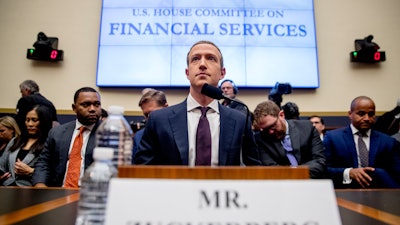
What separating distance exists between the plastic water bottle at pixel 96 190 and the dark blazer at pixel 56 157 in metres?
1.37

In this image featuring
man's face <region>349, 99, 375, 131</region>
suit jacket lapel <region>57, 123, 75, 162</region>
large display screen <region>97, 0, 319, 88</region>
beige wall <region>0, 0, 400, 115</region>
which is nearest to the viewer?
suit jacket lapel <region>57, 123, 75, 162</region>

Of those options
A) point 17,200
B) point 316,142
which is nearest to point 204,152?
point 17,200

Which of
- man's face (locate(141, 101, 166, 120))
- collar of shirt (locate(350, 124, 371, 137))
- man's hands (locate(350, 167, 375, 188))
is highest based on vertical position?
man's face (locate(141, 101, 166, 120))

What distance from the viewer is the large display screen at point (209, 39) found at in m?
4.21

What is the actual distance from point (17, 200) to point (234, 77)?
3543 millimetres

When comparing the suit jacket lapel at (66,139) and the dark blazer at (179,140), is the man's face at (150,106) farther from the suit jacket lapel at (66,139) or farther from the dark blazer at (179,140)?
the dark blazer at (179,140)

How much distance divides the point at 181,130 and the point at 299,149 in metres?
1.01

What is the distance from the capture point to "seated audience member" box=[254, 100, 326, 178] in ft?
6.52

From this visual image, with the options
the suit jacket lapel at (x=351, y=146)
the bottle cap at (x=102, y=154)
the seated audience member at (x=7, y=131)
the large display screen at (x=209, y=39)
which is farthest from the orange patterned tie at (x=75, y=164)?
the large display screen at (x=209, y=39)

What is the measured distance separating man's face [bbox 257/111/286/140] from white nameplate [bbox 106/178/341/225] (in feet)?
5.14

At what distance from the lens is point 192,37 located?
4270 mm

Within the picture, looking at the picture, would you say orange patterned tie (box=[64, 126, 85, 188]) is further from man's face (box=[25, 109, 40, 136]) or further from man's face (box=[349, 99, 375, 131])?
man's face (box=[349, 99, 375, 131])

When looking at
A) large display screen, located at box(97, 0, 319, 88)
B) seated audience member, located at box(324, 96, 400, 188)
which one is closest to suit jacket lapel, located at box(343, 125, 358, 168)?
seated audience member, located at box(324, 96, 400, 188)

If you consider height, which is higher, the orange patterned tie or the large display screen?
the large display screen
